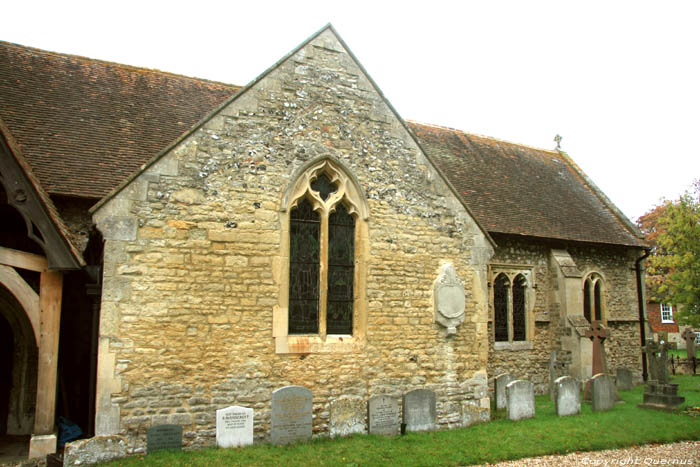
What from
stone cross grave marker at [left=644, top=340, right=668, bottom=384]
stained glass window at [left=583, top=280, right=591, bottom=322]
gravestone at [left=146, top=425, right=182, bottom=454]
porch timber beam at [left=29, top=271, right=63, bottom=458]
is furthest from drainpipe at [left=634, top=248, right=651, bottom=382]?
porch timber beam at [left=29, top=271, right=63, bottom=458]

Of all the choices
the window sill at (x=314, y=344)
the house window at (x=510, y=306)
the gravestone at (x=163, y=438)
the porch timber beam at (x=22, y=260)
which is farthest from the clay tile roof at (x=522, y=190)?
the porch timber beam at (x=22, y=260)

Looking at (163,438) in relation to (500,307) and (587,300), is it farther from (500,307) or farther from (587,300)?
(587,300)

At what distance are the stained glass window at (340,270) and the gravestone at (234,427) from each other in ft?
7.24

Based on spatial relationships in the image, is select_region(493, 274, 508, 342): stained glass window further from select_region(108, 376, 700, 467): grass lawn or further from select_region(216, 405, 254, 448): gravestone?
select_region(216, 405, 254, 448): gravestone

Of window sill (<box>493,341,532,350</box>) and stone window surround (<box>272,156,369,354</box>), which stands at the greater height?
stone window surround (<box>272,156,369,354</box>)

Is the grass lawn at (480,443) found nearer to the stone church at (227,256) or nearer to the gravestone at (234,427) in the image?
the gravestone at (234,427)

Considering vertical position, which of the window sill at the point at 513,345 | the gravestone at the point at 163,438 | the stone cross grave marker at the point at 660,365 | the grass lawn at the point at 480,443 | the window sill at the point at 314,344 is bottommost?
the grass lawn at the point at 480,443

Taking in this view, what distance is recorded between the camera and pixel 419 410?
985 cm

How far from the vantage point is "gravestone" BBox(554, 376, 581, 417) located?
11.6 metres

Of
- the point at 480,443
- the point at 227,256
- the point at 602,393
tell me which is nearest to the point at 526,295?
the point at 602,393

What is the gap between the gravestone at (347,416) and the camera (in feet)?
29.6

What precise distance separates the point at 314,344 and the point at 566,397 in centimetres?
614

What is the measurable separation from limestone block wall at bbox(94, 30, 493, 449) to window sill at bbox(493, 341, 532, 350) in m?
4.44

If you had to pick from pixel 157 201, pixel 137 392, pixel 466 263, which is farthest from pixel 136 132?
pixel 466 263
